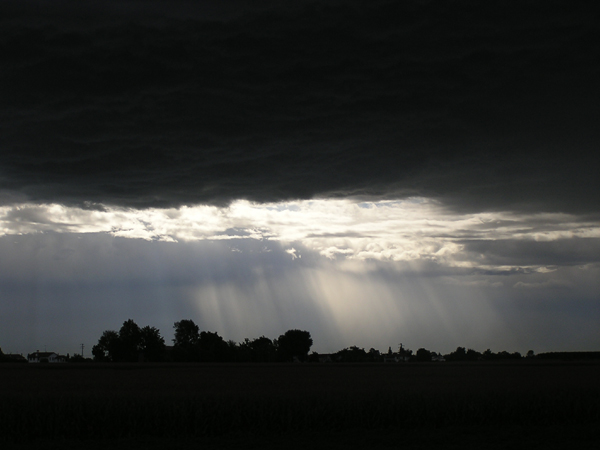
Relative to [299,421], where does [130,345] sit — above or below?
above

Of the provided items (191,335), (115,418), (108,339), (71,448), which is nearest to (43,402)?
(115,418)

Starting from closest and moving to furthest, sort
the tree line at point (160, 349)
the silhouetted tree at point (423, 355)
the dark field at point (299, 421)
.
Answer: the dark field at point (299, 421) < the tree line at point (160, 349) < the silhouetted tree at point (423, 355)

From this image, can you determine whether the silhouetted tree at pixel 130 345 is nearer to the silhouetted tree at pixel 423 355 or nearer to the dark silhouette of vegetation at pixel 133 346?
the dark silhouette of vegetation at pixel 133 346

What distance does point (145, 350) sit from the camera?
120062 mm

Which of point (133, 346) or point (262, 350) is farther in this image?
point (262, 350)

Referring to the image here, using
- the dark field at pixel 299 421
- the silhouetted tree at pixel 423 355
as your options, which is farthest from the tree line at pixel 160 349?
the dark field at pixel 299 421

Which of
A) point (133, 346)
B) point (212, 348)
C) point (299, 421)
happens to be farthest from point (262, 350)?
point (299, 421)

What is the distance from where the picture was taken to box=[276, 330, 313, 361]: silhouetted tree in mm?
149125

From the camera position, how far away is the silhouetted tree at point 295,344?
14912 cm

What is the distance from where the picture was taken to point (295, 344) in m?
151

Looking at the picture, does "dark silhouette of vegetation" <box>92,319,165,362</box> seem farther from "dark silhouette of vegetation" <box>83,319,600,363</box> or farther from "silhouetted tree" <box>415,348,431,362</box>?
"silhouetted tree" <box>415,348,431,362</box>

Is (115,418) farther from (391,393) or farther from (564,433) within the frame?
(564,433)

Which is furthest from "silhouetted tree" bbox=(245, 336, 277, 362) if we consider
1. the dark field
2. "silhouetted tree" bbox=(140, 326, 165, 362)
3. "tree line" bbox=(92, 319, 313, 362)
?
the dark field

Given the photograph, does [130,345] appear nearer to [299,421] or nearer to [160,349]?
[160,349]
